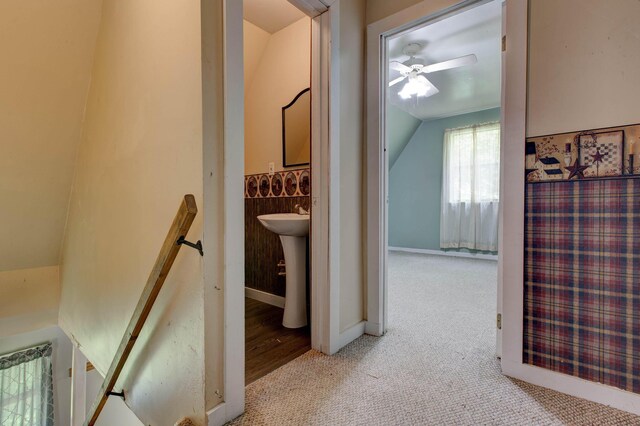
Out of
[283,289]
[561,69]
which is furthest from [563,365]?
[283,289]

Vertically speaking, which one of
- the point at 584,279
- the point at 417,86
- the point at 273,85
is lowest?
the point at 584,279

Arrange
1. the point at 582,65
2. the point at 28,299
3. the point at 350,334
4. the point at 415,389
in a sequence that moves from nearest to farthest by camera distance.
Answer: the point at 582,65, the point at 415,389, the point at 350,334, the point at 28,299

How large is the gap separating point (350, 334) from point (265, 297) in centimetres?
107

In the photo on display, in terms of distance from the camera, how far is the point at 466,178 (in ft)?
15.2

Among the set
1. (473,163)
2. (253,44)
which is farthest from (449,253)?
(253,44)

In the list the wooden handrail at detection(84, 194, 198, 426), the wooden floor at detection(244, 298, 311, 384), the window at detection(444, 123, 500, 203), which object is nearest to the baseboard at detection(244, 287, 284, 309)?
the wooden floor at detection(244, 298, 311, 384)

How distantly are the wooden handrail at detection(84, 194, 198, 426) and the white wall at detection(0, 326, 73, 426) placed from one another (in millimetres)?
1936

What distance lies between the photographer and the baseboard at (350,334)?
1764 mm

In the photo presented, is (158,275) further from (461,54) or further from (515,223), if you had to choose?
(461,54)

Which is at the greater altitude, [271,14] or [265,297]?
[271,14]

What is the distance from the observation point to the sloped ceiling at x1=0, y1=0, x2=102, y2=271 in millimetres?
1636

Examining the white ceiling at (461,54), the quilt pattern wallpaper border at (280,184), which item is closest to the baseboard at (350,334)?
the quilt pattern wallpaper border at (280,184)

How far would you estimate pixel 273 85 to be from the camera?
8.50 ft

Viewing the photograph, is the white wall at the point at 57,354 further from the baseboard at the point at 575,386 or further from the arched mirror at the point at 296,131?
the baseboard at the point at 575,386
